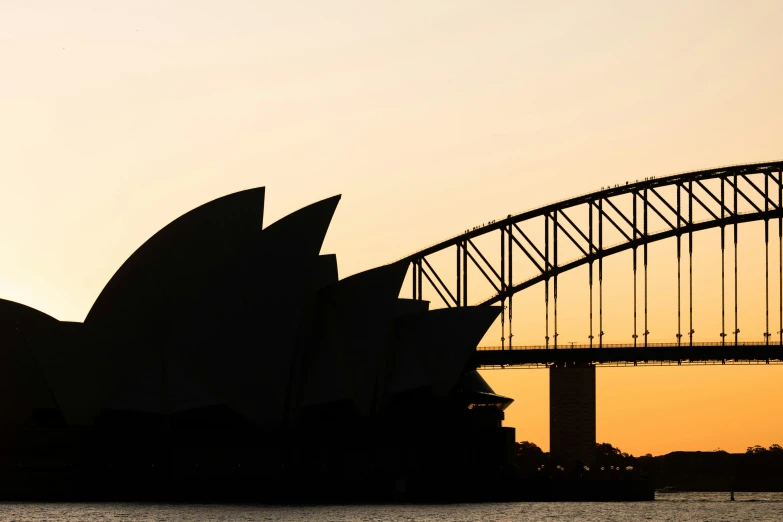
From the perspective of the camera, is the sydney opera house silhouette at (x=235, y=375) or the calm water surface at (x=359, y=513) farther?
the sydney opera house silhouette at (x=235, y=375)

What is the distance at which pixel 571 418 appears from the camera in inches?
3711

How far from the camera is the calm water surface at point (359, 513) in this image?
198 feet

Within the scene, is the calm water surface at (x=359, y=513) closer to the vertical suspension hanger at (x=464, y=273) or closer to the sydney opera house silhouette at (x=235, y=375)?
the sydney opera house silhouette at (x=235, y=375)

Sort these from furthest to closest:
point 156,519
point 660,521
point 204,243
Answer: point 204,243 → point 660,521 → point 156,519

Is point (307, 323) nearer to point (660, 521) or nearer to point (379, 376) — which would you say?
point (379, 376)

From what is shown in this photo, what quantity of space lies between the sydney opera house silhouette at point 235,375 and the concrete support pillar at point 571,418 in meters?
19.0

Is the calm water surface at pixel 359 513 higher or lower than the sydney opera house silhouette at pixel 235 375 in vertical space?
lower

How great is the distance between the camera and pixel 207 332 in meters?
70.2

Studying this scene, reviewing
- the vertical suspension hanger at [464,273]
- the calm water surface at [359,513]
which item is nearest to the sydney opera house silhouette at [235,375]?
the calm water surface at [359,513]

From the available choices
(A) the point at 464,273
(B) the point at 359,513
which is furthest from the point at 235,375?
(A) the point at 464,273

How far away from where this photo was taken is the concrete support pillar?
93250mm

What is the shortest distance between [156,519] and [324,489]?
1598 centimetres

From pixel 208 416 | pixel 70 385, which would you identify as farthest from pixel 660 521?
pixel 70 385

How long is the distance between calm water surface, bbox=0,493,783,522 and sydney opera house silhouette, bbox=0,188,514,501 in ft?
12.1
